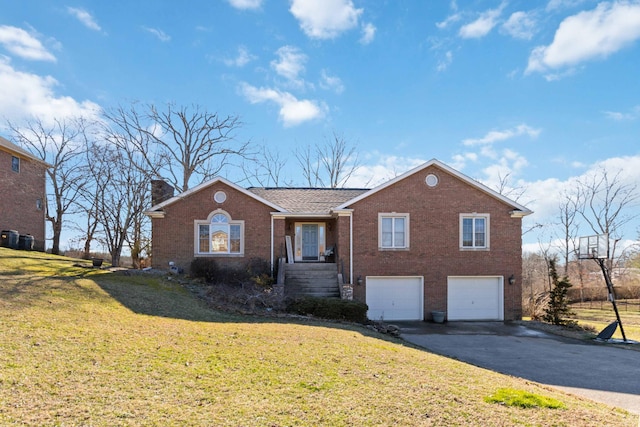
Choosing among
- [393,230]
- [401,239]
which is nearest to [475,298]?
[401,239]

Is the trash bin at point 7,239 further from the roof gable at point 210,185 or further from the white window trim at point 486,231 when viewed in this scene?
the white window trim at point 486,231

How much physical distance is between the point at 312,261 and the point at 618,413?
54.4 ft

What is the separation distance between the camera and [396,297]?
1977cm

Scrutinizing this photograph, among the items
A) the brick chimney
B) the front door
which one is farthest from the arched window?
the brick chimney

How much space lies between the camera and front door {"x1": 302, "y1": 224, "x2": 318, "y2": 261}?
22656mm

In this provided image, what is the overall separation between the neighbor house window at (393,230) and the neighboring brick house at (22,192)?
2213cm

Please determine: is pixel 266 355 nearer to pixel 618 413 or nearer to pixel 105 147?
pixel 618 413

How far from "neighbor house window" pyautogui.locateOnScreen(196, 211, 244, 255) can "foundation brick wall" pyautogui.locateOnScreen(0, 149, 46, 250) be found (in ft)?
46.8

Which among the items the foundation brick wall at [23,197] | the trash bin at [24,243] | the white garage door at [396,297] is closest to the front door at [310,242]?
the white garage door at [396,297]

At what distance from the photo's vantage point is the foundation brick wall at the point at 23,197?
26.7 metres

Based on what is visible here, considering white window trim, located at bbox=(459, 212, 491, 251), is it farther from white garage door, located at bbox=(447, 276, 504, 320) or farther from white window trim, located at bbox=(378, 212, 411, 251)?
white window trim, located at bbox=(378, 212, 411, 251)

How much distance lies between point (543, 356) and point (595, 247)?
7.75 metres

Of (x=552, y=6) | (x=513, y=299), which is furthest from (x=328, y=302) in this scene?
(x=552, y=6)

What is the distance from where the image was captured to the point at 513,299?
20031 millimetres
